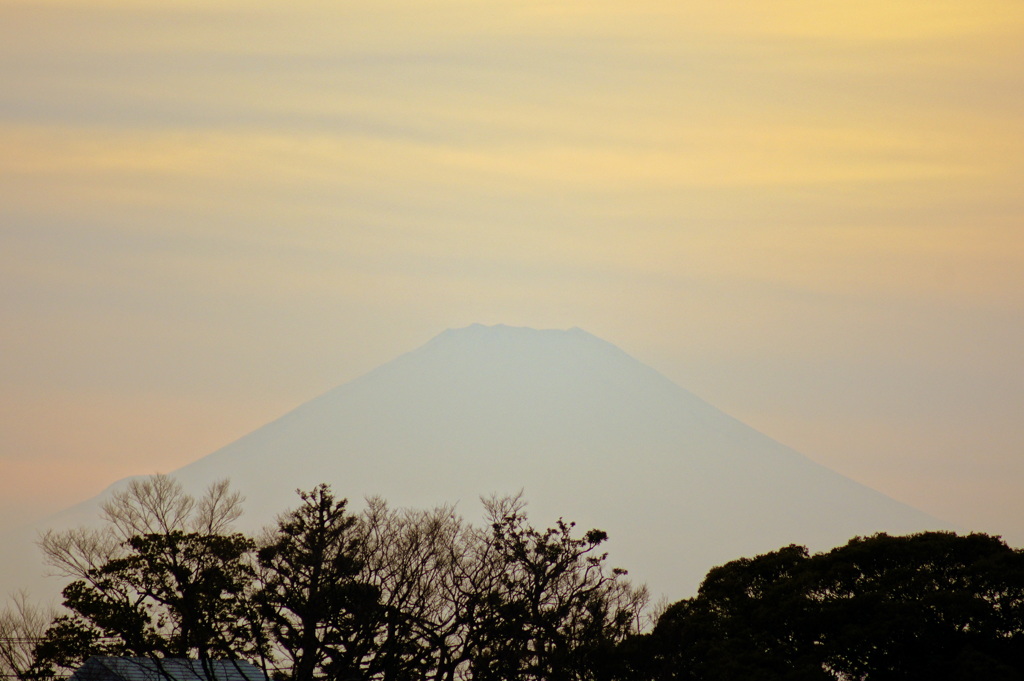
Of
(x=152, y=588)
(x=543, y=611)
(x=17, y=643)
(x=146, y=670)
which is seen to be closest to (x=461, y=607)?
(x=543, y=611)

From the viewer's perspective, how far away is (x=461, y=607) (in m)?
35.4

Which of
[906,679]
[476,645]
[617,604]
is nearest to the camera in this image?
[906,679]

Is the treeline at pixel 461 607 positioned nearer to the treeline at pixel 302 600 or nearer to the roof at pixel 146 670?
the treeline at pixel 302 600

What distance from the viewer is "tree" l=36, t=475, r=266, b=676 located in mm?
32719

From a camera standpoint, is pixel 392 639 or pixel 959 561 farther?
pixel 392 639

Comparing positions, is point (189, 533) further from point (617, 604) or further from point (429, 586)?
point (617, 604)

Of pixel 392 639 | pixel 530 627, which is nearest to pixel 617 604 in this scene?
pixel 530 627

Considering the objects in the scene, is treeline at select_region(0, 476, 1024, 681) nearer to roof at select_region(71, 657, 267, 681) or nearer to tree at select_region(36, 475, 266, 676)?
tree at select_region(36, 475, 266, 676)

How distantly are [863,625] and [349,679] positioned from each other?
12169 millimetres

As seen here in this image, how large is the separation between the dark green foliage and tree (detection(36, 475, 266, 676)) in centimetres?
1036

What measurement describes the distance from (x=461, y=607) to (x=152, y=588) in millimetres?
7797

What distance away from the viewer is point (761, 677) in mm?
30703

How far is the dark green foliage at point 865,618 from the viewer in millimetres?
29484

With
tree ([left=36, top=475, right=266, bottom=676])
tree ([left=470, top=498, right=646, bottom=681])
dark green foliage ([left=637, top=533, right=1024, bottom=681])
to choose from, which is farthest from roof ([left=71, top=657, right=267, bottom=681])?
dark green foliage ([left=637, top=533, right=1024, bottom=681])
